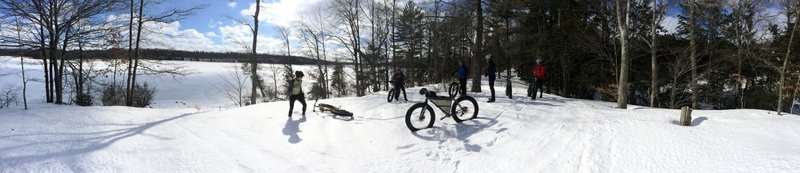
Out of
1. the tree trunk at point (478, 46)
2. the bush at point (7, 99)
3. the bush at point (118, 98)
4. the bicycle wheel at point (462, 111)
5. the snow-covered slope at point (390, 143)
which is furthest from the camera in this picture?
the bush at point (118, 98)

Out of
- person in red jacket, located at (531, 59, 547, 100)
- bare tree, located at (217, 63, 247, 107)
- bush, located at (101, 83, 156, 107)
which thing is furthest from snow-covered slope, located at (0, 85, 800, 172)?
bare tree, located at (217, 63, 247, 107)

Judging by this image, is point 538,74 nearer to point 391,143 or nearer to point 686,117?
point 686,117

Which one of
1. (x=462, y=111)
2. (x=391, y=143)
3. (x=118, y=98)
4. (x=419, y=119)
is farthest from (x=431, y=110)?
(x=118, y=98)

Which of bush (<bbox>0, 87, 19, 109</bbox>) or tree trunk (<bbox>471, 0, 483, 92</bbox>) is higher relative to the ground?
tree trunk (<bbox>471, 0, 483, 92</bbox>)

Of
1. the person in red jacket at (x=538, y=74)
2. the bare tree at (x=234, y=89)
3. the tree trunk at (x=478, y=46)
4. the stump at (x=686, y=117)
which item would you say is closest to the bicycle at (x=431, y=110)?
A: the stump at (x=686, y=117)

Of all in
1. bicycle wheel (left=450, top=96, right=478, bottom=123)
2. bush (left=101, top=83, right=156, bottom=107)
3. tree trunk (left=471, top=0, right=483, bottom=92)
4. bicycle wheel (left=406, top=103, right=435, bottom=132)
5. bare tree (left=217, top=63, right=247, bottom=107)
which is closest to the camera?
bicycle wheel (left=406, top=103, right=435, bottom=132)

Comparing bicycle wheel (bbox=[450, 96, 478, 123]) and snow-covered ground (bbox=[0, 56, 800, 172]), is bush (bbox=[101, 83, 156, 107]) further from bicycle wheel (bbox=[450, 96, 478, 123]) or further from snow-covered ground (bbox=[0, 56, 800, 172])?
bicycle wheel (bbox=[450, 96, 478, 123])

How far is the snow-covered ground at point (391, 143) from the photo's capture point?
4.86 meters

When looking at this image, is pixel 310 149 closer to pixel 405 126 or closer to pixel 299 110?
pixel 405 126

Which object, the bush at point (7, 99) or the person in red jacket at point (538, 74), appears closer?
the person in red jacket at point (538, 74)

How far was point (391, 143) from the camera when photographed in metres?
6.73

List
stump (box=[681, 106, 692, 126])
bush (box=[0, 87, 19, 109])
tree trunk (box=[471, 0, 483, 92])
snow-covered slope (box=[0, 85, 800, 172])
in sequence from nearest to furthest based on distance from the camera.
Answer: snow-covered slope (box=[0, 85, 800, 172]) → stump (box=[681, 106, 692, 126]) → bush (box=[0, 87, 19, 109]) → tree trunk (box=[471, 0, 483, 92])

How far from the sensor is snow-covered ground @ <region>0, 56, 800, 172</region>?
4.86 m

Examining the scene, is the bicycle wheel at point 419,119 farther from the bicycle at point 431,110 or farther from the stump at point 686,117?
the stump at point 686,117
